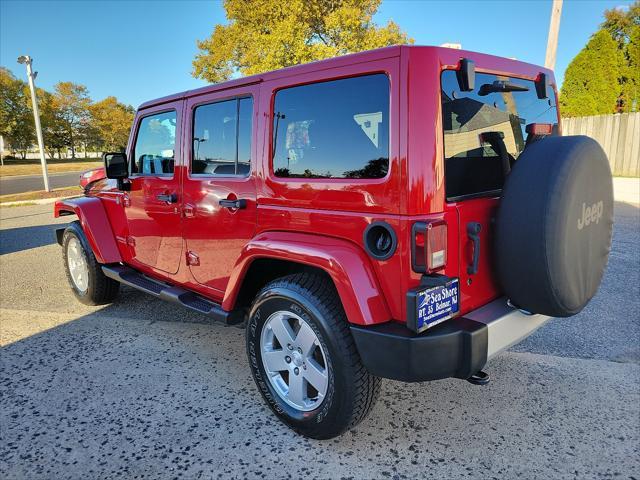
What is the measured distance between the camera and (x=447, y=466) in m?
2.24

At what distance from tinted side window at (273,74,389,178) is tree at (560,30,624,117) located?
2040 cm

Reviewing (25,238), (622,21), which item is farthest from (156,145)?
(622,21)

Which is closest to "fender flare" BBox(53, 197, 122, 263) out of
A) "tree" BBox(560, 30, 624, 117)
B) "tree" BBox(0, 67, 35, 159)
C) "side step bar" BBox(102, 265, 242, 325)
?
"side step bar" BBox(102, 265, 242, 325)

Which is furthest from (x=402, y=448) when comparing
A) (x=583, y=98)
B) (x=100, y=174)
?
(x=583, y=98)

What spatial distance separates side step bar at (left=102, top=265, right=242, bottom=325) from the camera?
2.94 metres

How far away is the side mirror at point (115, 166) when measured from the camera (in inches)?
148

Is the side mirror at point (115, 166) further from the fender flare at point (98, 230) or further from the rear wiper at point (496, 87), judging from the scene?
the rear wiper at point (496, 87)

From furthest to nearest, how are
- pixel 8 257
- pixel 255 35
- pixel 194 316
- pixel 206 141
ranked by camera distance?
1. pixel 255 35
2. pixel 8 257
3. pixel 194 316
4. pixel 206 141

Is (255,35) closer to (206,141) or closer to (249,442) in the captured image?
(206,141)

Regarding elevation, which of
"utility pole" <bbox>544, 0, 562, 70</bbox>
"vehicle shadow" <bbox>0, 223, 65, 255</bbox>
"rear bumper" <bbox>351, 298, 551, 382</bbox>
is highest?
"utility pole" <bbox>544, 0, 562, 70</bbox>

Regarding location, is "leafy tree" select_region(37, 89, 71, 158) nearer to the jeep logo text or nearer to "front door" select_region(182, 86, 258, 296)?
"front door" select_region(182, 86, 258, 296)

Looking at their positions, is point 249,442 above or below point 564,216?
below

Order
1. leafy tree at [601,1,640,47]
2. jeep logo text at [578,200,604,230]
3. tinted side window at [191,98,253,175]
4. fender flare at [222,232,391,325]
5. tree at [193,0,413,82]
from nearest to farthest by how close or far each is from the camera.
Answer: fender flare at [222,232,391,325]
jeep logo text at [578,200,604,230]
tinted side window at [191,98,253,175]
tree at [193,0,413,82]
leafy tree at [601,1,640,47]

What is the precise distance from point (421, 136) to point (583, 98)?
2075 cm
